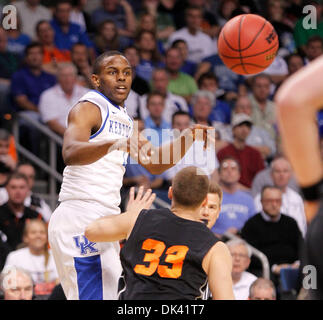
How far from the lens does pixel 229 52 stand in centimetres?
557

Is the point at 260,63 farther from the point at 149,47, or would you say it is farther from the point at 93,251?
the point at 149,47

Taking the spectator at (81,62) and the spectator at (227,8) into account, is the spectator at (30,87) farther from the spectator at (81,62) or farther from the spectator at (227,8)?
the spectator at (227,8)

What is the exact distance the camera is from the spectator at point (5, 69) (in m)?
8.08

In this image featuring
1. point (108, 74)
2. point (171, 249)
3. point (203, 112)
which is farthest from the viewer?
point (203, 112)

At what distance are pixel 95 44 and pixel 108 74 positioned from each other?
18.0 feet

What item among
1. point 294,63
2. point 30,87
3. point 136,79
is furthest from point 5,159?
point 294,63

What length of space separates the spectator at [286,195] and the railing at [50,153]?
2.40m

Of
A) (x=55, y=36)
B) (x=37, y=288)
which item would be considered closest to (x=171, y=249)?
(x=37, y=288)

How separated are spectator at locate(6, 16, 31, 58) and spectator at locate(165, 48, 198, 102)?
79.0 inches

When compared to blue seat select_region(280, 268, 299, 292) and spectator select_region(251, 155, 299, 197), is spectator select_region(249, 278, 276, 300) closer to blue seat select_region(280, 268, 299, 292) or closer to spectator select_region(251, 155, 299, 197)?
blue seat select_region(280, 268, 299, 292)

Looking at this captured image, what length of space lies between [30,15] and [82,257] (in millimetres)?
6056

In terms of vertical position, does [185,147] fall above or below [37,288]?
above
